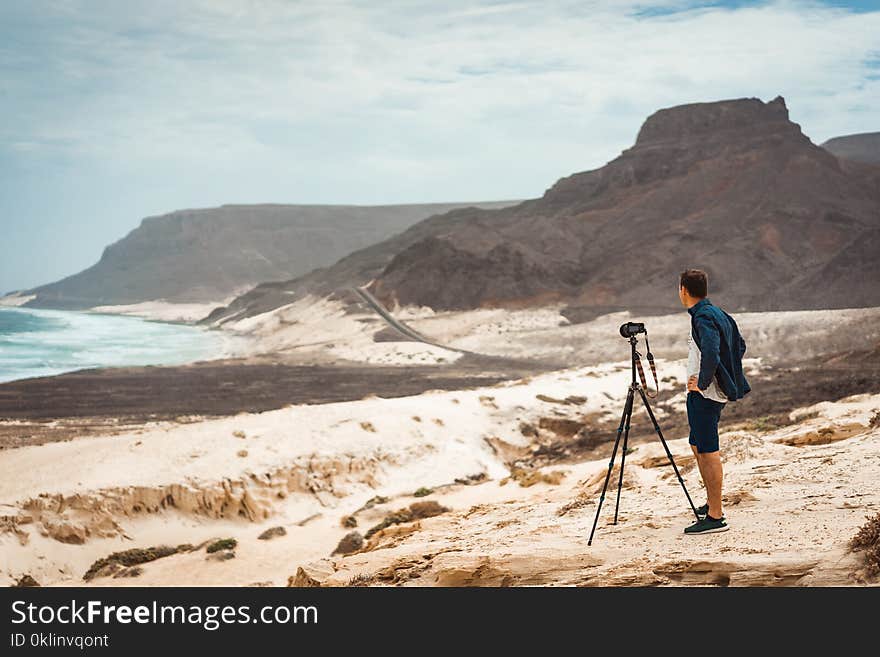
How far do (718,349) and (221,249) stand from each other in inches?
5329

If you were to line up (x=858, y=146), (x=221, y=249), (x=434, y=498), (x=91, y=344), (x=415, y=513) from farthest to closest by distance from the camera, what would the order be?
(x=221, y=249), (x=858, y=146), (x=91, y=344), (x=434, y=498), (x=415, y=513)

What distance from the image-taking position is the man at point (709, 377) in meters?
5.34

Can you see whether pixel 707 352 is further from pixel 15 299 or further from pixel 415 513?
pixel 15 299

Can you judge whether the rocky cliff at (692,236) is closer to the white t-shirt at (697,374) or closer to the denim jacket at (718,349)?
the denim jacket at (718,349)

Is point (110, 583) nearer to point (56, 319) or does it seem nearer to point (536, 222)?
point (536, 222)

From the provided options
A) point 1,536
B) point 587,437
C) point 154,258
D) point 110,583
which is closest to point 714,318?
point 110,583

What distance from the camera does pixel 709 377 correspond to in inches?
209

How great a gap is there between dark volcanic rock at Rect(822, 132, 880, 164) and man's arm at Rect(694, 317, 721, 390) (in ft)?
304

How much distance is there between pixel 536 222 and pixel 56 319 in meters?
52.9

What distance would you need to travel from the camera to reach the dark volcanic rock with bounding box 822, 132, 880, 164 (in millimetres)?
89125

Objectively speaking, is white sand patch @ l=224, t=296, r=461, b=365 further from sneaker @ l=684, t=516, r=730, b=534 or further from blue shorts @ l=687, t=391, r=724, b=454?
blue shorts @ l=687, t=391, r=724, b=454

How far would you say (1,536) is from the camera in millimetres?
13398

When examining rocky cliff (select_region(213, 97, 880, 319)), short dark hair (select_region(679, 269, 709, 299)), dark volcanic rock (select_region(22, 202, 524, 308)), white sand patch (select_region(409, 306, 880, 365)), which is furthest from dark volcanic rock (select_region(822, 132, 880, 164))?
short dark hair (select_region(679, 269, 709, 299))

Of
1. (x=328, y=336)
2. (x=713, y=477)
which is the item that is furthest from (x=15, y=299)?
(x=713, y=477)
